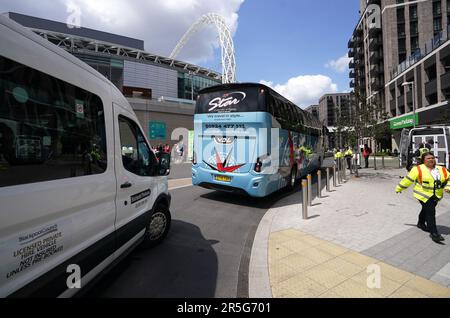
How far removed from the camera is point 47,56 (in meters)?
1.99

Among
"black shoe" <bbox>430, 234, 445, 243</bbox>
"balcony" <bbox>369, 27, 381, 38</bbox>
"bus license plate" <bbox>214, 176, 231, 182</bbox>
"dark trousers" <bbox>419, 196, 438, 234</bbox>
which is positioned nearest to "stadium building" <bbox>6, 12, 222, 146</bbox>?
"bus license plate" <bbox>214, 176, 231, 182</bbox>

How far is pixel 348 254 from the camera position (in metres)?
3.80

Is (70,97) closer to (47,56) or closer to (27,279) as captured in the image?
(47,56)

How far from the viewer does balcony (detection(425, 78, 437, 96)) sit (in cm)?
2789

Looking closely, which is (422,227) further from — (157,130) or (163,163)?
(157,130)

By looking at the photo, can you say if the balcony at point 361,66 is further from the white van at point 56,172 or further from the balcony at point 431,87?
the white van at point 56,172

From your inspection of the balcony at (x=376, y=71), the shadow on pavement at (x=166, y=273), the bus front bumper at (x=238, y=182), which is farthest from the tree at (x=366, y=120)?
the balcony at (x=376, y=71)

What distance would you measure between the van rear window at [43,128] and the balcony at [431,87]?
36.8 m

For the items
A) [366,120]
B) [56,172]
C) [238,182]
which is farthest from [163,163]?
[366,120]

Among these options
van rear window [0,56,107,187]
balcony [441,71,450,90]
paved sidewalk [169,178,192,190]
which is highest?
balcony [441,71,450,90]

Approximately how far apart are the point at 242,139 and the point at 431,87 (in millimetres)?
33407

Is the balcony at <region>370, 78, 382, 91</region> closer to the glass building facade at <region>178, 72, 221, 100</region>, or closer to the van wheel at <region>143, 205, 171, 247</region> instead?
the glass building facade at <region>178, 72, 221, 100</region>

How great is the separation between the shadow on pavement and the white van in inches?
15.5
